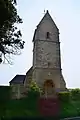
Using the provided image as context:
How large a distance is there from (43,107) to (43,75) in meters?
13.5

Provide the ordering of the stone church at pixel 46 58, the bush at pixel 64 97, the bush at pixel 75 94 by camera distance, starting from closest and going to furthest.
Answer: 1. the bush at pixel 64 97
2. the bush at pixel 75 94
3. the stone church at pixel 46 58

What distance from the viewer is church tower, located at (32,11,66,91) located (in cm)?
4041

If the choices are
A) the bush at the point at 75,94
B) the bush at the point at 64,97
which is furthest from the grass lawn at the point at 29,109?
the bush at the point at 75,94

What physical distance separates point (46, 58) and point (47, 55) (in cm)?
57

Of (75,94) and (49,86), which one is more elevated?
(49,86)

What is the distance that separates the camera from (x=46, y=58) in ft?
135

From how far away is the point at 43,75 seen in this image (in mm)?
40469

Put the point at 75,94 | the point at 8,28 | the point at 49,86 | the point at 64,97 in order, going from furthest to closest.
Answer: the point at 49,86 < the point at 75,94 < the point at 64,97 < the point at 8,28

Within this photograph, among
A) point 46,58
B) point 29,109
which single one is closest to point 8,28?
point 29,109

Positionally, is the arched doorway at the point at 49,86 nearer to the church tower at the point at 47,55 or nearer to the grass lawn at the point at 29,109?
the church tower at the point at 47,55

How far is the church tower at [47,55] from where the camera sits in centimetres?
4041

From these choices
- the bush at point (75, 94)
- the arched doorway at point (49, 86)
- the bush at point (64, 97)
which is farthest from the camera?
the arched doorway at point (49, 86)

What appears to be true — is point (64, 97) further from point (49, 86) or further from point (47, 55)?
point (47, 55)

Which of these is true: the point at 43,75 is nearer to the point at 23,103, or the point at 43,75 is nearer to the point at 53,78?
the point at 53,78
